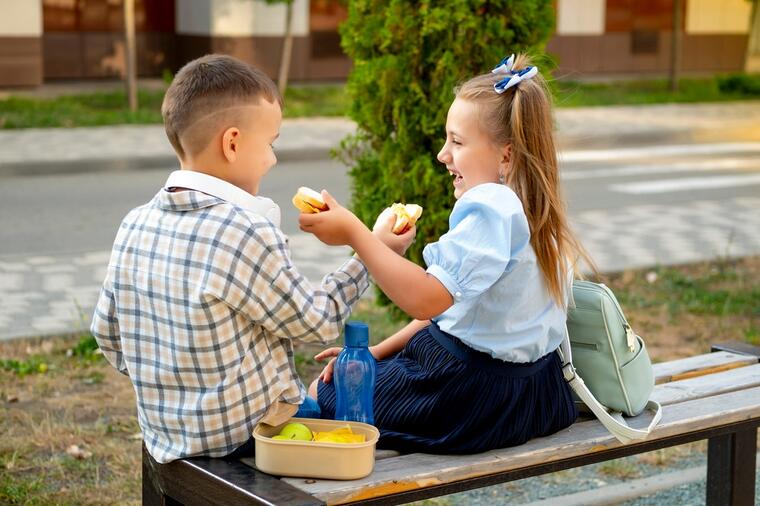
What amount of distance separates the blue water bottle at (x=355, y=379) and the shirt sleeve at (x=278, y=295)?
0.64 feet

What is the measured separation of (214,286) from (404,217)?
1.77ft

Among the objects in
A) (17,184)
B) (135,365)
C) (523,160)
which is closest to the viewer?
(135,365)

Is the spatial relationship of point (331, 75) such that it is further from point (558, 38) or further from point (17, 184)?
point (17, 184)

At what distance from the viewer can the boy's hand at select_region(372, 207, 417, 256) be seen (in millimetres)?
2889

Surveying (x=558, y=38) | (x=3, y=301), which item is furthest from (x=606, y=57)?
(x=3, y=301)

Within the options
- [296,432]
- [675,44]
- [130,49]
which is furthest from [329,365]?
Result: [675,44]

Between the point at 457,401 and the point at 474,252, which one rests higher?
the point at 474,252

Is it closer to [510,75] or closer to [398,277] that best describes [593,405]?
[398,277]

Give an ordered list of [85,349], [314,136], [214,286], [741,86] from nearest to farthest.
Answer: [214,286] < [85,349] < [314,136] < [741,86]

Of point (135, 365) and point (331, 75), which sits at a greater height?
point (135, 365)

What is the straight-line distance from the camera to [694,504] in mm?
4520

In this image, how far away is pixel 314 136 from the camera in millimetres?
16312

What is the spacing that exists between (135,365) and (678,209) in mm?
9121

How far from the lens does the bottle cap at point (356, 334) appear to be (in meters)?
2.93
